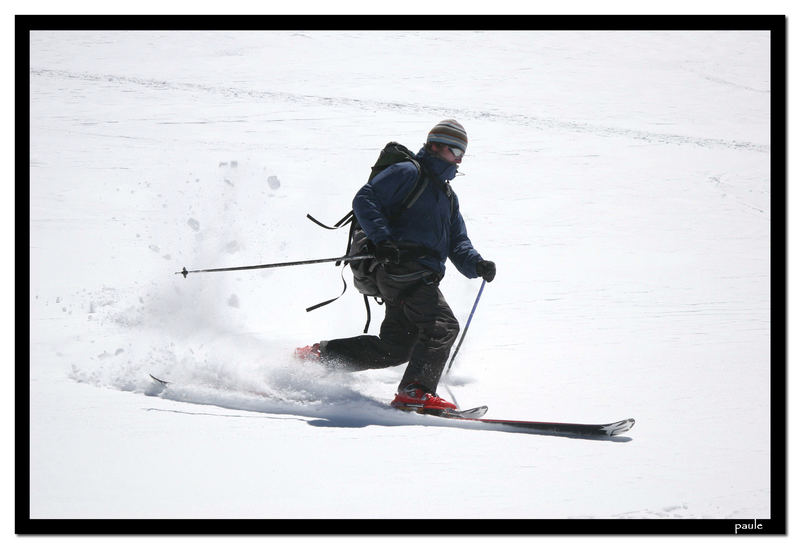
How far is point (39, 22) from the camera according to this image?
4.75 metres

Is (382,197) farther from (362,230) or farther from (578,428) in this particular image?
(578,428)

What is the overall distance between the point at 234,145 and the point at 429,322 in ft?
27.6

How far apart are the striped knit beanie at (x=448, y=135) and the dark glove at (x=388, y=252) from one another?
654 millimetres

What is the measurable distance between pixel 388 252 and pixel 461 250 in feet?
1.93

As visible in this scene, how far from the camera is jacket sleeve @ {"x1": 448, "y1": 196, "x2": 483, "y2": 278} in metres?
4.77

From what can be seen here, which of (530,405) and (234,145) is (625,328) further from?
(234,145)

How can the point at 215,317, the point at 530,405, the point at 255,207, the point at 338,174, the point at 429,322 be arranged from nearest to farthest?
the point at 429,322 < the point at 530,405 < the point at 215,317 < the point at 255,207 < the point at 338,174

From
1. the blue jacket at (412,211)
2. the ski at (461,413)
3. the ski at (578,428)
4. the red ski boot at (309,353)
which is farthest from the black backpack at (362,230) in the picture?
the ski at (578,428)

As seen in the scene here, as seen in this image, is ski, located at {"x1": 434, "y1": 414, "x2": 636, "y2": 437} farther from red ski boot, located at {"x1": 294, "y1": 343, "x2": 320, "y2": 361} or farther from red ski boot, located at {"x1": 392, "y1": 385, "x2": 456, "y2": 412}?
red ski boot, located at {"x1": 294, "y1": 343, "x2": 320, "y2": 361}

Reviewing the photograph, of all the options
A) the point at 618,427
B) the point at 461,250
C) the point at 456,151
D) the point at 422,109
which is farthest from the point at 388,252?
the point at 422,109

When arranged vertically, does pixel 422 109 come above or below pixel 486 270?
above

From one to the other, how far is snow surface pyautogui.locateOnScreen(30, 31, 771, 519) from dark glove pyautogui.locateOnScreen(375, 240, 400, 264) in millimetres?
858

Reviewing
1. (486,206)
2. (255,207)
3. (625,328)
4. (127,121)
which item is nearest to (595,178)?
(486,206)

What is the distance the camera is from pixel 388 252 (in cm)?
443
